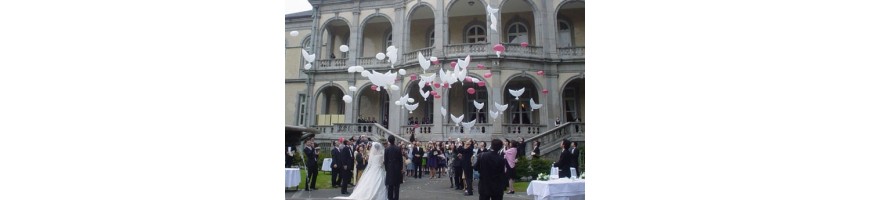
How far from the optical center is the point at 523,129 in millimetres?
10531

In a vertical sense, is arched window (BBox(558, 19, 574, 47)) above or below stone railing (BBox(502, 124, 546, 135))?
above

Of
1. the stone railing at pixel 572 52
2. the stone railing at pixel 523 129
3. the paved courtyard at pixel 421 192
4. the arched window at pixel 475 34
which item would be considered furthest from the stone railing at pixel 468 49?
the paved courtyard at pixel 421 192

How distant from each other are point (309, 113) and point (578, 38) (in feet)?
25.9

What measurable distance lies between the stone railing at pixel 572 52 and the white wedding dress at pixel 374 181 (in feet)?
22.5

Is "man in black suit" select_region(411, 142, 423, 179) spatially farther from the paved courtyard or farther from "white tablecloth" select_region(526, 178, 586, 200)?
"white tablecloth" select_region(526, 178, 586, 200)

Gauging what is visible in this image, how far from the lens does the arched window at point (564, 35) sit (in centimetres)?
1265

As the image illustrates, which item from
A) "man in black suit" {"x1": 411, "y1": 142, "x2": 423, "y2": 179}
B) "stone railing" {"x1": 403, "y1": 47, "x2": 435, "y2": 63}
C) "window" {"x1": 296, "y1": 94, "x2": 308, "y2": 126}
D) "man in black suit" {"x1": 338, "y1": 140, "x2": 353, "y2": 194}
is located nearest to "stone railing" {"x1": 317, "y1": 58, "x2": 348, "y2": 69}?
"window" {"x1": 296, "y1": 94, "x2": 308, "y2": 126}

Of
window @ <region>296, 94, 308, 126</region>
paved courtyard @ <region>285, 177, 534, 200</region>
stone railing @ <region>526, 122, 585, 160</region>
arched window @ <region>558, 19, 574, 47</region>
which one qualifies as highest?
arched window @ <region>558, 19, 574, 47</region>

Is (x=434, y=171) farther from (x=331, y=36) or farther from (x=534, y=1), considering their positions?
(x=331, y=36)

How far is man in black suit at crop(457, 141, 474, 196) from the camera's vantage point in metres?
7.53

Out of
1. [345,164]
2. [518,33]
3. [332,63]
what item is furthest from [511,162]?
[332,63]

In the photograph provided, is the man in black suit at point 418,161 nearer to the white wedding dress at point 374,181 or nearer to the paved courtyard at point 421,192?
the paved courtyard at point 421,192

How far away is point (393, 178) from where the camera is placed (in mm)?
6625

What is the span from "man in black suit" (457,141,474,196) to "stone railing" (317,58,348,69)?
26.8ft
